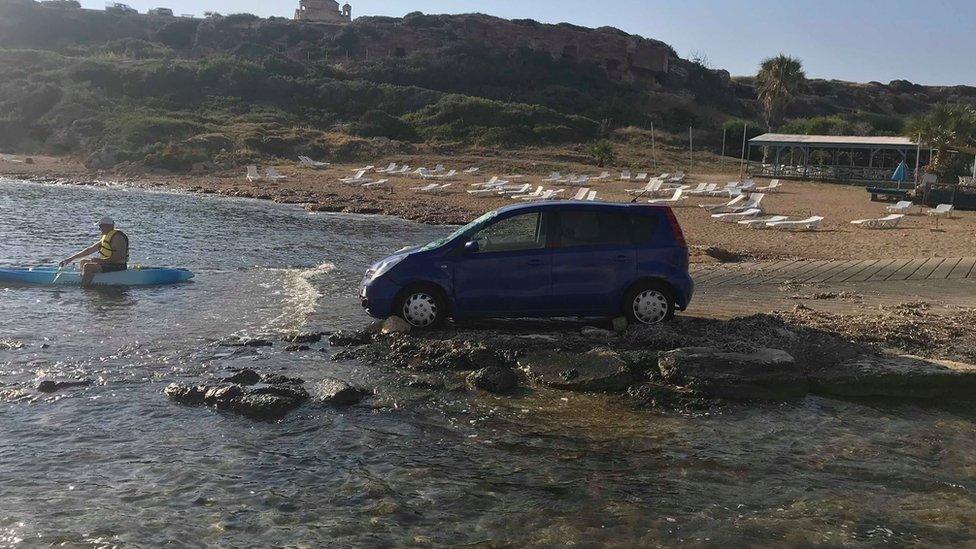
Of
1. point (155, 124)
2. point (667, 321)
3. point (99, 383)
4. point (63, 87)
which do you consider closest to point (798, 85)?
point (155, 124)

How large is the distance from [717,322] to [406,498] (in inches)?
208

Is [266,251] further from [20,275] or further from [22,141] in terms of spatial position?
[22,141]

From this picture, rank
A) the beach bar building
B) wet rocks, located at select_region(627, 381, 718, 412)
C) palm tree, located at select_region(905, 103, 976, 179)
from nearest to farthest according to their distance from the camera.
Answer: wet rocks, located at select_region(627, 381, 718, 412)
palm tree, located at select_region(905, 103, 976, 179)
the beach bar building

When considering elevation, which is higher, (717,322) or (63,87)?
(63,87)

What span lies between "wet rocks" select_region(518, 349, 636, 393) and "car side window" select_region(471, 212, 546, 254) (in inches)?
60.2

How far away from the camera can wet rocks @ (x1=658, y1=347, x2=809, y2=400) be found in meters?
7.50

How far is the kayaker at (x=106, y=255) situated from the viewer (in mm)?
13086

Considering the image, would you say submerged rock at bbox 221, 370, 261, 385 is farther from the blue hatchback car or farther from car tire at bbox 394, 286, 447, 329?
car tire at bbox 394, 286, 447, 329

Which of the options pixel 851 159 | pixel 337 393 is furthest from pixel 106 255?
pixel 851 159

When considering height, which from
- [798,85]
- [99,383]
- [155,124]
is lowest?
[99,383]

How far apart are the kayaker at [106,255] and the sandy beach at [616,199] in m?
10.4

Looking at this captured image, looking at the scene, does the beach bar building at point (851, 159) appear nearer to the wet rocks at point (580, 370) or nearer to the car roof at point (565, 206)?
the car roof at point (565, 206)

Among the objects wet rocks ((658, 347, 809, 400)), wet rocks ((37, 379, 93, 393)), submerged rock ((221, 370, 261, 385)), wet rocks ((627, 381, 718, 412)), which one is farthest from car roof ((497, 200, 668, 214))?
wet rocks ((37, 379, 93, 393))

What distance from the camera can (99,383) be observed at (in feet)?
25.7
